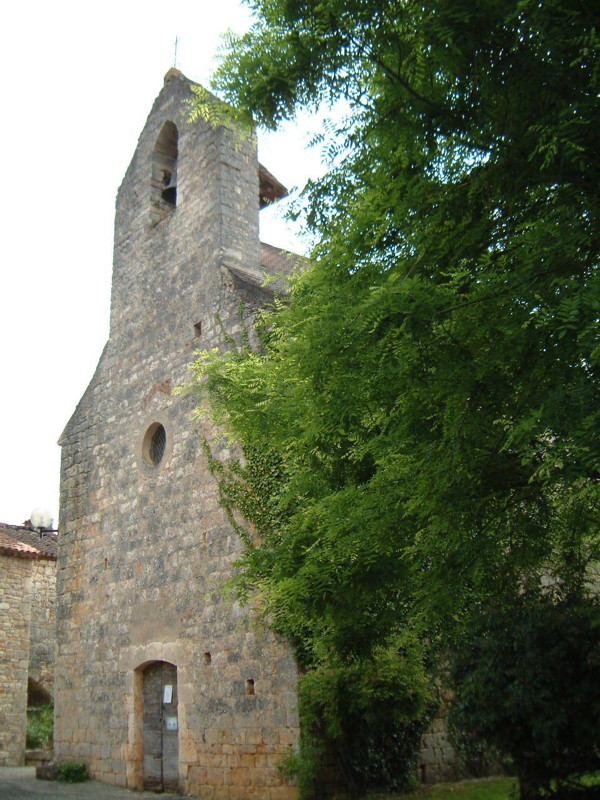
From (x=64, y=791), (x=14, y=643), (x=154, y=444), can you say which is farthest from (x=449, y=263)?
(x=14, y=643)

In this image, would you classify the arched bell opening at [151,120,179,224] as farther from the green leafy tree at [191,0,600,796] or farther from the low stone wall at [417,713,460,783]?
the low stone wall at [417,713,460,783]

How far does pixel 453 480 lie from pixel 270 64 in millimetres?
2814

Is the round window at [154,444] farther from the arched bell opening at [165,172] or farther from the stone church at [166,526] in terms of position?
the arched bell opening at [165,172]

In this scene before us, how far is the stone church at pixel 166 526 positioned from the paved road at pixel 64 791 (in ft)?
0.86

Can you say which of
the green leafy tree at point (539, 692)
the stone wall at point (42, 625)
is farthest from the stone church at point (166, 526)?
the stone wall at point (42, 625)

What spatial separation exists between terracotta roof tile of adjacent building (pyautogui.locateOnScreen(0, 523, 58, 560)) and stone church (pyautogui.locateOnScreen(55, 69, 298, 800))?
363 centimetres

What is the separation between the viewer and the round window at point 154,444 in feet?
36.3

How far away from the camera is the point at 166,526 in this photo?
34.0 feet

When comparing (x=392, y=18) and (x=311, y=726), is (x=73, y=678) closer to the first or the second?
(x=311, y=726)

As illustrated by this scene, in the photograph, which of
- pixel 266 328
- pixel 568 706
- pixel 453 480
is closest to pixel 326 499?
pixel 453 480

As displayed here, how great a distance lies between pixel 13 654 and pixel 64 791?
620cm

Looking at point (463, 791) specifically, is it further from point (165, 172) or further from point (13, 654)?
point (13, 654)

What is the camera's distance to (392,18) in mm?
4379

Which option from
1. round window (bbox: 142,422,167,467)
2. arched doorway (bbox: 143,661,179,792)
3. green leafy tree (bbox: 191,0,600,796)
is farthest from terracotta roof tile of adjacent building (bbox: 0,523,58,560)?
green leafy tree (bbox: 191,0,600,796)
